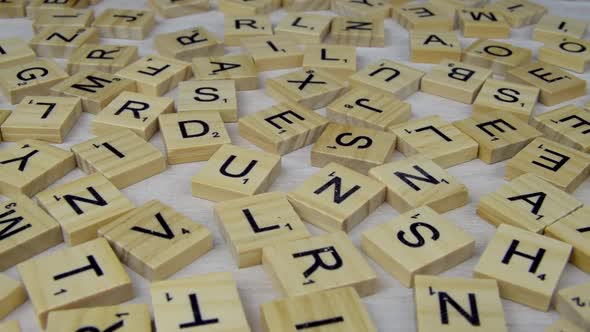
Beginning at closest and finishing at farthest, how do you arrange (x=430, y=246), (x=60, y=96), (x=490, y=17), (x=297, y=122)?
(x=430, y=246) → (x=297, y=122) → (x=60, y=96) → (x=490, y=17)

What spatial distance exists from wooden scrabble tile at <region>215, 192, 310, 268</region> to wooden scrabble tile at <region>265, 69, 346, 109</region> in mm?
382

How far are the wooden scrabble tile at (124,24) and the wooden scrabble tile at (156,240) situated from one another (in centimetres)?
80

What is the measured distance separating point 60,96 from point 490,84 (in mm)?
999

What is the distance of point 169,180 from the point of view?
131 centimetres

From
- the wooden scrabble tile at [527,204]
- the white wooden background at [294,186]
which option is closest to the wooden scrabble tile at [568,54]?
the white wooden background at [294,186]

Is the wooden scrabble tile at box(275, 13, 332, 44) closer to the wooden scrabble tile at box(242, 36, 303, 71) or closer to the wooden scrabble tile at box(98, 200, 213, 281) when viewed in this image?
the wooden scrabble tile at box(242, 36, 303, 71)

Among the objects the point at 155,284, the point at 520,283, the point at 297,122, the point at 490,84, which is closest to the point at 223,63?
the point at 297,122

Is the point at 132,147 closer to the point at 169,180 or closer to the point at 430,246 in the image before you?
the point at 169,180

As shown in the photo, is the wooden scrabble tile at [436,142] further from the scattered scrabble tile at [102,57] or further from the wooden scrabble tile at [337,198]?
the scattered scrabble tile at [102,57]

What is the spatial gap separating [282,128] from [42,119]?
51cm

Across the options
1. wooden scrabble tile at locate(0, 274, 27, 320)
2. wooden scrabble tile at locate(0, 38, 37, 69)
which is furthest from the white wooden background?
wooden scrabble tile at locate(0, 38, 37, 69)

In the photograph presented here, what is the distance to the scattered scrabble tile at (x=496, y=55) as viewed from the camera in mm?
1676

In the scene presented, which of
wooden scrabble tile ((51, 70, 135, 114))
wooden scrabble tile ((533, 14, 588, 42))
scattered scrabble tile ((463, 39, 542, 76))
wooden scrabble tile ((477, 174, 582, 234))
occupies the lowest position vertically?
wooden scrabble tile ((51, 70, 135, 114))

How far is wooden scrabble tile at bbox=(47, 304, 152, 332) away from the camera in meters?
0.93
